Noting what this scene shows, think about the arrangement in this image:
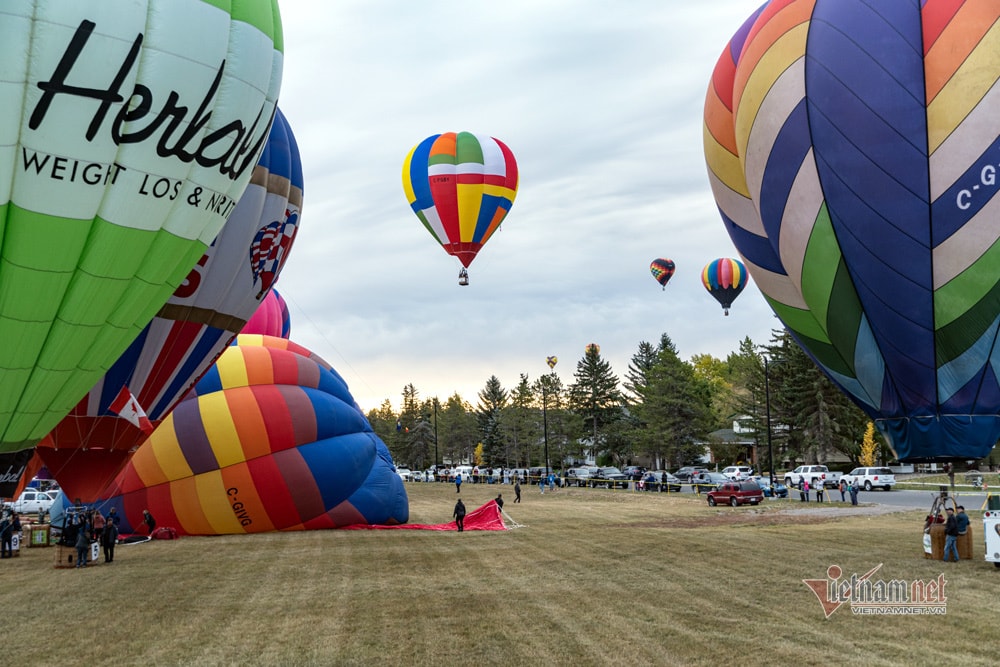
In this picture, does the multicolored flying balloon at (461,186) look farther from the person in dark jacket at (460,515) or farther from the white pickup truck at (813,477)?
the white pickup truck at (813,477)

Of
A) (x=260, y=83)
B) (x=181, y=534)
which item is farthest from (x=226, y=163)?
(x=181, y=534)

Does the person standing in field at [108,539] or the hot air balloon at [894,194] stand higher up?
the hot air balloon at [894,194]

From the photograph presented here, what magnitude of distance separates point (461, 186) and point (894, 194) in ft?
80.2

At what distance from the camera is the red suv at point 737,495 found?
3719cm

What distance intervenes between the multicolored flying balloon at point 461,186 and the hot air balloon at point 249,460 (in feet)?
48.2

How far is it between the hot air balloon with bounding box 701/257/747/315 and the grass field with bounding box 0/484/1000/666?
100ft

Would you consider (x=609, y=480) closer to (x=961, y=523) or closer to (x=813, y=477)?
(x=813, y=477)

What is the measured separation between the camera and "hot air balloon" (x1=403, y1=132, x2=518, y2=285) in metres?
38.5

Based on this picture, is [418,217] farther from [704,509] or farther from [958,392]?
[958,392]

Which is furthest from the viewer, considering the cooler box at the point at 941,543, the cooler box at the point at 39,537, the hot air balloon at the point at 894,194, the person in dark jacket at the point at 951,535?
the cooler box at the point at 39,537

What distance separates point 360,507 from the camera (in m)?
26.1

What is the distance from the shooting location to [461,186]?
38.5 metres

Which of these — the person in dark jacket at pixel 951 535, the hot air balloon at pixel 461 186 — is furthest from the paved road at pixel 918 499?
the hot air balloon at pixel 461 186

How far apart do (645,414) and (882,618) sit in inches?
2772
